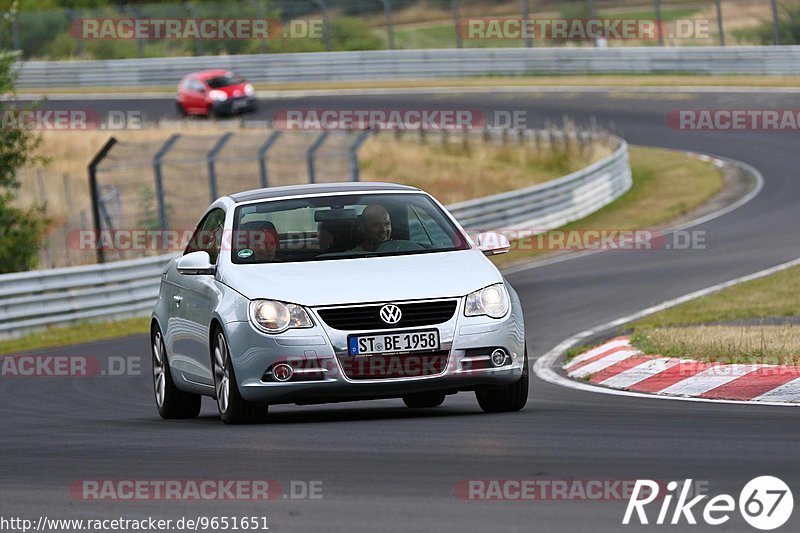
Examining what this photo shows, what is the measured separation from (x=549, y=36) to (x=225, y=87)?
10630 millimetres

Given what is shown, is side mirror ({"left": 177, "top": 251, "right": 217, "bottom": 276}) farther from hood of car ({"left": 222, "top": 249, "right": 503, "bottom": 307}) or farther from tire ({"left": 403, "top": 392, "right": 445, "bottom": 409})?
tire ({"left": 403, "top": 392, "right": 445, "bottom": 409})

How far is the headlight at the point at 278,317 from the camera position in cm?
895

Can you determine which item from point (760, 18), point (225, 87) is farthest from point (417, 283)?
point (225, 87)

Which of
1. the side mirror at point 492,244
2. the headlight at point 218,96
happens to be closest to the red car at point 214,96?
the headlight at point 218,96

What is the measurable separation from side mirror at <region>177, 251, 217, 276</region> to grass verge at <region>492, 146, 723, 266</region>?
46.6 feet

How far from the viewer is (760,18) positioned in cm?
4394

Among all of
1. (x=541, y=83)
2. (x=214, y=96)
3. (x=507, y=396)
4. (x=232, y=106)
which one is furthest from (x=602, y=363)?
(x=214, y=96)

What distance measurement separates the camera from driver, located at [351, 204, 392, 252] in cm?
982

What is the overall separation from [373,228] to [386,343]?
122 cm

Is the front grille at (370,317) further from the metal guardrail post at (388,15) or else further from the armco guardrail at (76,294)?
the metal guardrail post at (388,15)

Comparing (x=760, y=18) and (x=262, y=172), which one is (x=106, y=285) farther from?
(x=760, y=18)

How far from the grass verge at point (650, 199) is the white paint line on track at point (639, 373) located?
39.4 ft

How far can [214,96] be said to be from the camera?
48062mm

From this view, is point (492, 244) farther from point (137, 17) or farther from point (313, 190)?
point (137, 17)
